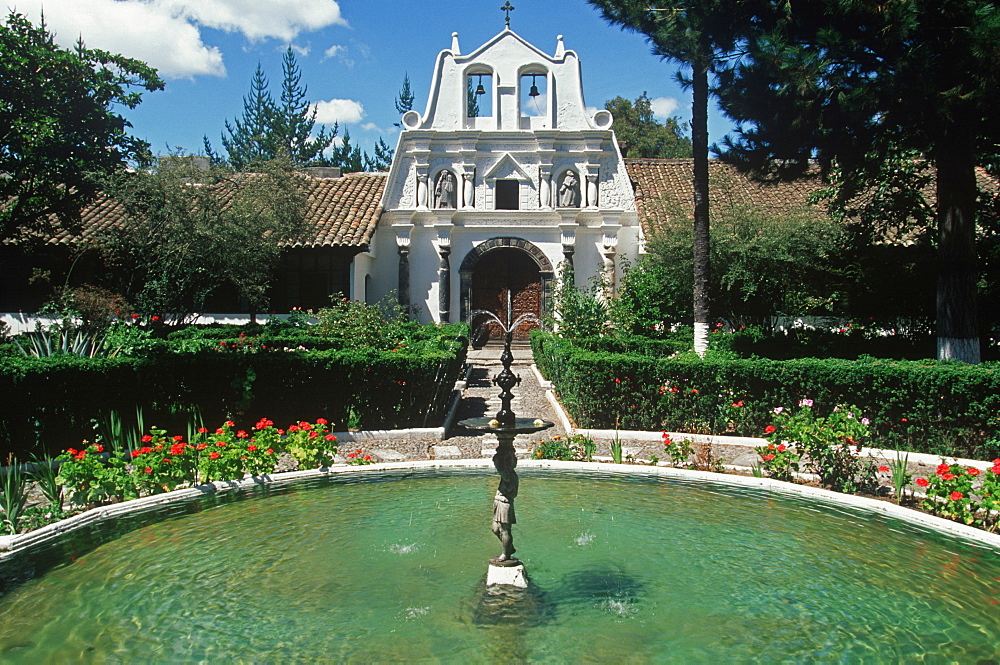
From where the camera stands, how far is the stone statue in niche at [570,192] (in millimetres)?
22688

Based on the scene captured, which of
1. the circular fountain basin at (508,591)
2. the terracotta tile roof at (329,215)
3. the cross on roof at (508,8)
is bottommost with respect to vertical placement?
the circular fountain basin at (508,591)

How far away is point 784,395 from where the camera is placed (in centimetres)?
973

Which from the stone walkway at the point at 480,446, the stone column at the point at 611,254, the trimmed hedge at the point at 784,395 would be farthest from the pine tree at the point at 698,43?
the stone column at the point at 611,254

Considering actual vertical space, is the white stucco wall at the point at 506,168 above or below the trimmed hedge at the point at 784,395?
above

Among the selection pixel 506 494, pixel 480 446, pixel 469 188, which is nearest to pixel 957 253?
pixel 480 446

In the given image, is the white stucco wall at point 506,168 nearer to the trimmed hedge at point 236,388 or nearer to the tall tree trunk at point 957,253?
the tall tree trunk at point 957,253

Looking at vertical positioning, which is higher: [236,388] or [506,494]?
[236,388]

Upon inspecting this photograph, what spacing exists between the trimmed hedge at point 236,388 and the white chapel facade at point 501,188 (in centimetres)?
1188

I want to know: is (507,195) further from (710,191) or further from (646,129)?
(646,129)

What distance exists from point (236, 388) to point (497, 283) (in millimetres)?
13919

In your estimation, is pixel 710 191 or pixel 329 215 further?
pixel 710 191

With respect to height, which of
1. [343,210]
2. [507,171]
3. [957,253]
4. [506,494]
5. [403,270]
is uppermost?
[507,171]

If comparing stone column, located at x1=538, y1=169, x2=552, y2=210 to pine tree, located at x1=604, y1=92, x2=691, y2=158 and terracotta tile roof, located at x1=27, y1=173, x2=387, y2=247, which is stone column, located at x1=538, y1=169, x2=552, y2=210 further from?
pine tree, located at x1=604, y1=92, x2=691, y2=158

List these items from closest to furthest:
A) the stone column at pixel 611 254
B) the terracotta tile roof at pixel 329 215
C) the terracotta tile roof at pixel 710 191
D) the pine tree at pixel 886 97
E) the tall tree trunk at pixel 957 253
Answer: the pine tree at pixel 886 97, the tall tree trunk at pixel 957 253, the terracotta tile roof at pixel 329 215, the terracotta tile roof at pixel 710 191, the stone column at pixel 611 254
